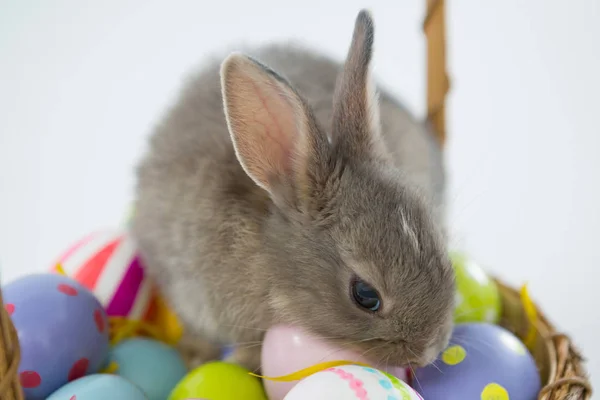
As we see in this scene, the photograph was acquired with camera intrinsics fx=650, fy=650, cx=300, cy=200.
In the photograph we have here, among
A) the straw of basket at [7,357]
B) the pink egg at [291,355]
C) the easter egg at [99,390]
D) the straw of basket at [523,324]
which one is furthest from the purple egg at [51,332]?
the straw of basket at [523,324]

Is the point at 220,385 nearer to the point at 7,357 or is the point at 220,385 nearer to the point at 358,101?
the point at 7,357

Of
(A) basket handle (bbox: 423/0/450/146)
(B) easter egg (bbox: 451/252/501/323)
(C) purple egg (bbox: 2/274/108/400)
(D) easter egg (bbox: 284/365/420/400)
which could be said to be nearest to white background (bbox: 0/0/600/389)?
(A) basket handle (bbox: 423/0/450/146)

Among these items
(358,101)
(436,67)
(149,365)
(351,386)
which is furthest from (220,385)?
(436,67)

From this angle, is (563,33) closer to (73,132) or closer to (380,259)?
(380,259)

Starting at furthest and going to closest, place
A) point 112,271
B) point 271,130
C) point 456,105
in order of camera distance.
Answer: point 456,105 → point 112,271 → point 271,130

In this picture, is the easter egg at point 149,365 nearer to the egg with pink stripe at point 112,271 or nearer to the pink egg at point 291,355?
the egg with pink stripe at point 112,271

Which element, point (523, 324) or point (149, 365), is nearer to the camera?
point (149, 365)

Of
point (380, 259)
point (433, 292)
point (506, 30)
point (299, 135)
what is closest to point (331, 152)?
point (299, 135)
